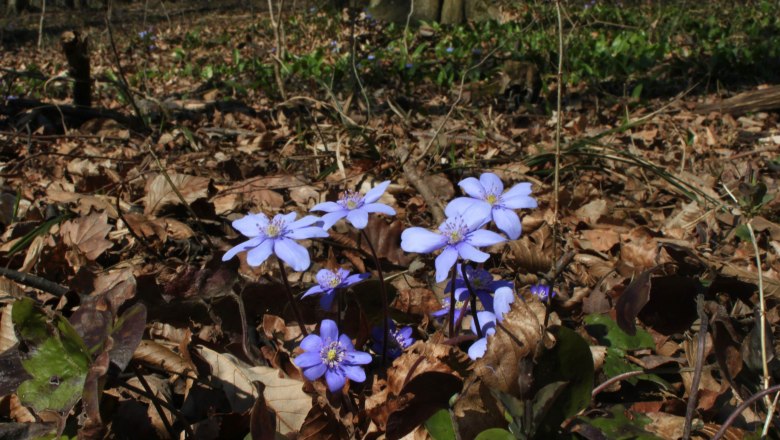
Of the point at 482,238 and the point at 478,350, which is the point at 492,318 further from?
the point at 482,238

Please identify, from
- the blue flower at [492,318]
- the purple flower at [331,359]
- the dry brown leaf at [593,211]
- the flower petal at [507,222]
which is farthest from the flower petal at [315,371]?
the dry brown leaf at [593,211]

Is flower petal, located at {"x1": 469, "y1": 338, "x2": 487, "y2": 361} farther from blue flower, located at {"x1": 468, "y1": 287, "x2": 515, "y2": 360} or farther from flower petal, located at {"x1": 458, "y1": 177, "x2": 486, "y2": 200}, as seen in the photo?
flower petal, located at {"x1": 458, "y1": 177, "x2": 486, "y2": 200}

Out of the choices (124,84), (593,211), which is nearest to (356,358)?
(593,211)

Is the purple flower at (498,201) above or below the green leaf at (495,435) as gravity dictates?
above

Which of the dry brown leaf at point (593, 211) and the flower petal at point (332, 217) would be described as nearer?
the flower petal at point (332, 217)

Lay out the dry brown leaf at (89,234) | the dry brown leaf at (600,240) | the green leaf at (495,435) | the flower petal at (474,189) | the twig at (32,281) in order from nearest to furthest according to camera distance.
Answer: the green leaf at (495,435) < the flower petal at (474,189) < the twig at (32,281) < the dry brown leaf at (89,234) < the dry brown leaf at (600,240)

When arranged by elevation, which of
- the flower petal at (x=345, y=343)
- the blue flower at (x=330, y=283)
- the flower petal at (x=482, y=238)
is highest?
the flower petal at (x=482, y=238)

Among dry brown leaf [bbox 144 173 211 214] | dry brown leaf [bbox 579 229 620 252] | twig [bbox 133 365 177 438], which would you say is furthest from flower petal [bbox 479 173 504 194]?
dry brown leaf [bbox 144 173 211 214]

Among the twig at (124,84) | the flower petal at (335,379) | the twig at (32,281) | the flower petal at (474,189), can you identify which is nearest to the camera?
the flower petal at (335,379)

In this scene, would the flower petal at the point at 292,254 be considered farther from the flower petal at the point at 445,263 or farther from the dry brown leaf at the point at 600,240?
the dry brown leaf at the point at 600,240
